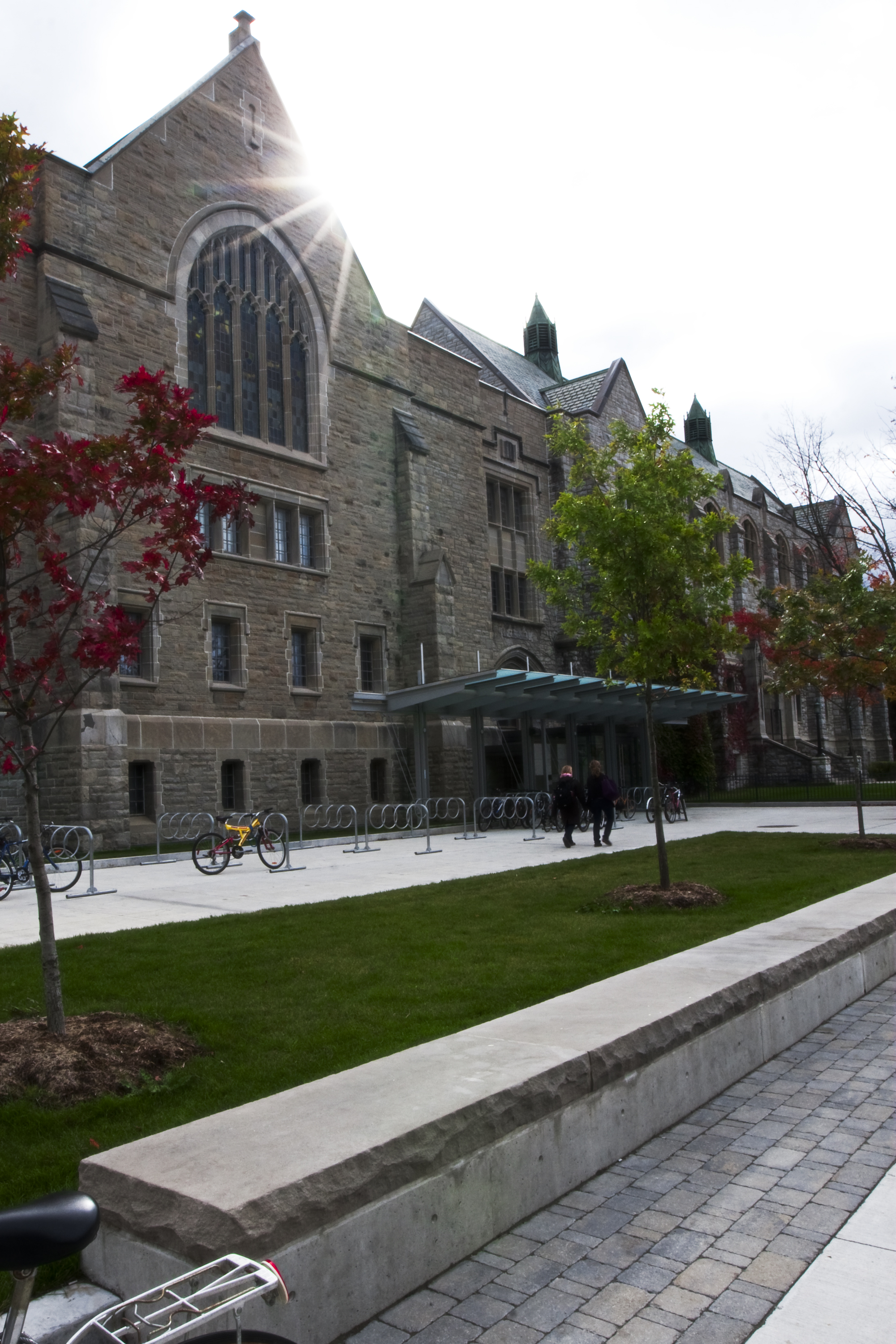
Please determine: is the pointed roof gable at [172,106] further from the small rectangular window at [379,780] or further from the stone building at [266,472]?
the small rectangular window at [379,780]

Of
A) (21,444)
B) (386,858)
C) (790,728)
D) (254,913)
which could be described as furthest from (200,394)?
(790,728)

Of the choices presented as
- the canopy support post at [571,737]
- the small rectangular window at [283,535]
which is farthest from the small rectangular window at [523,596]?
the small rectangular window at [283,535]

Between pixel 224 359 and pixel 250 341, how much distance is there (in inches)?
47.1

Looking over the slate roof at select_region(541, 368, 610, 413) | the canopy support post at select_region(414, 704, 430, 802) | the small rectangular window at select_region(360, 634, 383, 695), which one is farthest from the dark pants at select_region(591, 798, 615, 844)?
the slate roof at select_region(541, 368, 610, 413)

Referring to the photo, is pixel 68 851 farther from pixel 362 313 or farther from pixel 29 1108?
pixel 362 313

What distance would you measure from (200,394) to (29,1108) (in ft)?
72.0

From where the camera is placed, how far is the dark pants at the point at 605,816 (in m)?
18.7

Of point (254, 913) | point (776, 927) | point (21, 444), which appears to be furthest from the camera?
point (254, 913)

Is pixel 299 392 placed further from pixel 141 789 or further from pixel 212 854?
pixel 212 854

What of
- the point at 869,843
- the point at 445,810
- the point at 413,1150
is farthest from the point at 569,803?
the point at 413,1150

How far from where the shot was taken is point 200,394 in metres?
24.4

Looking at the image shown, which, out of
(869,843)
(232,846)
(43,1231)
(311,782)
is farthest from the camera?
(311,782)

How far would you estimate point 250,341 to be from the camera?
1029 inches

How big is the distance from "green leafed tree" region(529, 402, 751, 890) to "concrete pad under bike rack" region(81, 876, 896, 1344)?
601 cm
